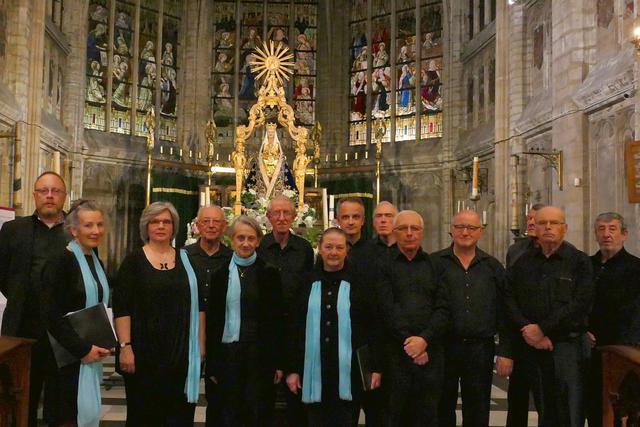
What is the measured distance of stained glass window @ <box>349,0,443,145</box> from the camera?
1720cm

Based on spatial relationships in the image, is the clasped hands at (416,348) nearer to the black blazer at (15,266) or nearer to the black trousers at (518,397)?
the black trousers at (518,397)

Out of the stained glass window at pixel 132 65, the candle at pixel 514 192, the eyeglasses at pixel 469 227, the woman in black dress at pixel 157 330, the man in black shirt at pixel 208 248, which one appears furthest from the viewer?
the stained glass window at pixel 132 65

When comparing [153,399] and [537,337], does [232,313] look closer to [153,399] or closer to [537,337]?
[153,399]

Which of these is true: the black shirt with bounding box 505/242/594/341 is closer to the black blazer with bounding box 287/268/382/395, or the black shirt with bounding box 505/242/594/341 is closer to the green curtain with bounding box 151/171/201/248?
the black blazer with bounding box 287/268/382/395

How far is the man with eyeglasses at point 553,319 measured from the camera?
4.22 m

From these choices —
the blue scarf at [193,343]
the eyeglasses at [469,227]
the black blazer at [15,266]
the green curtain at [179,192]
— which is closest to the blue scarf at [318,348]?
the blue scarf at [193,343]

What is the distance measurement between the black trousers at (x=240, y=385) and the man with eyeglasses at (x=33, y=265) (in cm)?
91

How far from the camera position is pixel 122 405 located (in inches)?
234

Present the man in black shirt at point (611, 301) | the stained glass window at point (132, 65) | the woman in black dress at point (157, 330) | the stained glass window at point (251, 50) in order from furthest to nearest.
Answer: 1. the stained glass window at point (251, 50)
2. the stained glass window at point (132, 65)
3. the man in black shirt at point (611, 301)
4. the woman in black dress at point (157, 330)

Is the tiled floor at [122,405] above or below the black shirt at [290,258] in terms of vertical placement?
below

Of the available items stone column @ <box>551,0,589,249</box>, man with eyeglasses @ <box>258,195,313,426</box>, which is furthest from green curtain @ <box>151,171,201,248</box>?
man with eyeglasses @ <box>258,195,313,426</box>

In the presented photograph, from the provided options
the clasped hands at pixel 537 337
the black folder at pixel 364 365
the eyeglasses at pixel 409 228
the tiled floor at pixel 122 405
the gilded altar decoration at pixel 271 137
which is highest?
the gilded altar decoration at pixel 271 137

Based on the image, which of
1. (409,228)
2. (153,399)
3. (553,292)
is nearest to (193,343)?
(153,399)

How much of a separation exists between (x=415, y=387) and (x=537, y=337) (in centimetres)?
81
